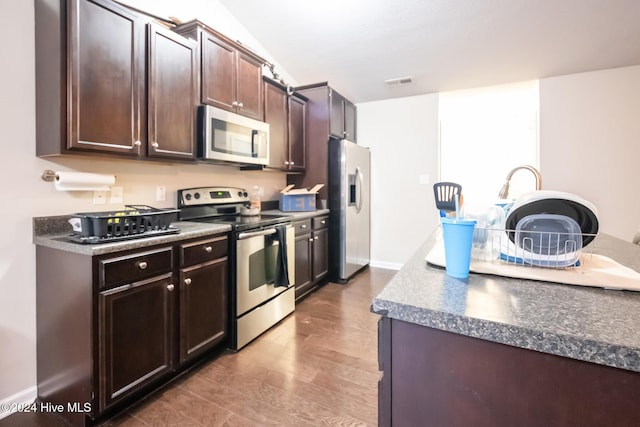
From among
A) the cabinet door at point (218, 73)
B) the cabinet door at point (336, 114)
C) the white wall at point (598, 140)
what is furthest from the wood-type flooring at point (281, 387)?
the white wall at point (598, 140)

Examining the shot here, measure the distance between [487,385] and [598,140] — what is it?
3849mm

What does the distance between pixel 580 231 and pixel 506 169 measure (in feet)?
11.8

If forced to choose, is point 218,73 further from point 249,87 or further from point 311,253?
point 311,253

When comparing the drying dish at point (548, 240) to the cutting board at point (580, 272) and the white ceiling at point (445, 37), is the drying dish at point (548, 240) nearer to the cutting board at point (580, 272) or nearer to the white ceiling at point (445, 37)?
the cutting board at point (580, 272)

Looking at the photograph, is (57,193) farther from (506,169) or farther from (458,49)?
(506,169)

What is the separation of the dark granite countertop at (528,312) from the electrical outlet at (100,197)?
1858 millimetres

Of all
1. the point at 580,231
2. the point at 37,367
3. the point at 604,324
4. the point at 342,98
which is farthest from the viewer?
the point at 342,98

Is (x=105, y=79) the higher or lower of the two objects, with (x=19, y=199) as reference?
higher

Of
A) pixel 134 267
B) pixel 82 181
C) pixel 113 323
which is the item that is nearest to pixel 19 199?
pixel 82 181

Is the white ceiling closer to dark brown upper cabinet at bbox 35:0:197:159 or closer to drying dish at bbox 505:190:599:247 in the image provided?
dark brown upper cabinet at bbox 35:0:197:159

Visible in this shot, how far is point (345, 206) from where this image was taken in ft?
11.3

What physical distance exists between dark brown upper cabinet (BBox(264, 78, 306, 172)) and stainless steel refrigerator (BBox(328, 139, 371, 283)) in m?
0.39

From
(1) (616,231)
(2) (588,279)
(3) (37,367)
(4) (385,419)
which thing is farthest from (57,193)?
(1) (616,231)

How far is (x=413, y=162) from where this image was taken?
4008mm
